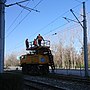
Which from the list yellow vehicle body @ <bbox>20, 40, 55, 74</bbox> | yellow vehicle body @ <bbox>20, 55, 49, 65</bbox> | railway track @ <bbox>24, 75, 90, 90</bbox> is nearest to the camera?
railway track @ <bbox>24, 75, 90, 90</bbox>

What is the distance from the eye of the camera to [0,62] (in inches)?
535

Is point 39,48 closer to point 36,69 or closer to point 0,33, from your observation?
point 36,69

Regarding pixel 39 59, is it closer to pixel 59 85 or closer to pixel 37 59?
pixel 37 59

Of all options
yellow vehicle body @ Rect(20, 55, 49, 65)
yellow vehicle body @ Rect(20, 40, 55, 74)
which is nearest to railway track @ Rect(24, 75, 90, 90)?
yellow vehicle body @ Rect(20, 55, 49, 65)

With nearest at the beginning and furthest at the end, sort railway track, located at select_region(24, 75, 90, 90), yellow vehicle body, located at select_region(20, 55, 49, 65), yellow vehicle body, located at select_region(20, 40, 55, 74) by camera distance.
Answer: railway track, located at select_region(24, 75, 90, 90) → yellow vehicle body, located at select_region(20, 55, 49, 65) → yellow vehicle body, located at select_region(20, 40, 55, 74)

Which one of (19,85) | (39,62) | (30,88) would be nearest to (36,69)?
(39,62)

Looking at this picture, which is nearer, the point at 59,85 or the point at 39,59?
the point at 59,85

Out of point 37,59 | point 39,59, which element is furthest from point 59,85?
point 37,59

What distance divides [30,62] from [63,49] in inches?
2217

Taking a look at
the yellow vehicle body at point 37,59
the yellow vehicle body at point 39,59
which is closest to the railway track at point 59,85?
the yellow vehicle body at point 37,59

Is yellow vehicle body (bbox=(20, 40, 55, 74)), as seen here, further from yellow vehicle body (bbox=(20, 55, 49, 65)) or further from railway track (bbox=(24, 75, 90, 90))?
railway track (bbox=(24, 75, 90, 90))

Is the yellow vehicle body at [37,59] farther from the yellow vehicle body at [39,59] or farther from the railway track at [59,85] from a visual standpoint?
the railway track at [59,85]

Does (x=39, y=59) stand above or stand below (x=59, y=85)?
above

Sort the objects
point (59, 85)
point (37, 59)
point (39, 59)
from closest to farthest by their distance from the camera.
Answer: point (59, 85) < point (39, 59) < point (37, 59)
